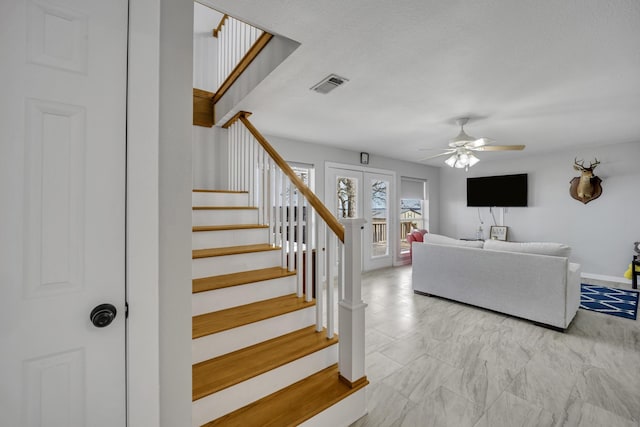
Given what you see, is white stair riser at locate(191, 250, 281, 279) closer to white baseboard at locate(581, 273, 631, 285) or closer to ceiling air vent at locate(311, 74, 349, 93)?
ceiling air vent at locate(311, 74, 349, 93)

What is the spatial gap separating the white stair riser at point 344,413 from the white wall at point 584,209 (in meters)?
5.41

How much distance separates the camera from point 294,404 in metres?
1.45

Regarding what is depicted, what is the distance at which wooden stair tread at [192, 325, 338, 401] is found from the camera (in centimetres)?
135

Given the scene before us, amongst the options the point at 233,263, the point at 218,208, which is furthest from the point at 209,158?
the point at 233,263

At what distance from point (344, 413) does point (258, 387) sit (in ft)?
1.71

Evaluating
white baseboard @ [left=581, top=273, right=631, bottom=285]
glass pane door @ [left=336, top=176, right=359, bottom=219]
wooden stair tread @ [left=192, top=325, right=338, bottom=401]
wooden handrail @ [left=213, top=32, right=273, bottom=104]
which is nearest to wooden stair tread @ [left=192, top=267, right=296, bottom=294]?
wooden stair tread @ [left=192, top=325, right=338, bottom=401]

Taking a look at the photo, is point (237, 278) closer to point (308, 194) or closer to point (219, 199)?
point (308, 194)

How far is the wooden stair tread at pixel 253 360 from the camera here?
1353 millimetres

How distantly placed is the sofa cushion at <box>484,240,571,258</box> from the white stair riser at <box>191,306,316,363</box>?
2.38 m

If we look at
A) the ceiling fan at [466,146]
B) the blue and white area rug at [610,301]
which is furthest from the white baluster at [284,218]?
the blue and white area rug at [610,301]

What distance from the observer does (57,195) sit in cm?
82

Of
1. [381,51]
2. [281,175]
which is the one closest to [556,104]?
[381,51]

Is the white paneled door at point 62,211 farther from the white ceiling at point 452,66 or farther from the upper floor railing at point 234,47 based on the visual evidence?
the upper floor railing at point 234,47

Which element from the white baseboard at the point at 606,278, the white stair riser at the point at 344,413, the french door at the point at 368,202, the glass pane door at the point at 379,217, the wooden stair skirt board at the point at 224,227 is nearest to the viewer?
the white stair riser at the point at 344,413
